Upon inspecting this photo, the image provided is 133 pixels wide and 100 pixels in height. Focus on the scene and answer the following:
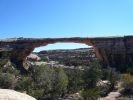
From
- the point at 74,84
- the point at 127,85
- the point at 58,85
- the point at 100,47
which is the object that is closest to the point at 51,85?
the point at 58,85

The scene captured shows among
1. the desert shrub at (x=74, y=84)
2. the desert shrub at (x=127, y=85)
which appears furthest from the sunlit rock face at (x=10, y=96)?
the desert shrub at (x=127, y=85)

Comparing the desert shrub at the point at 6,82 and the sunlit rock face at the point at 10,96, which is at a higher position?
the sunlit rock face at the point at 10,96

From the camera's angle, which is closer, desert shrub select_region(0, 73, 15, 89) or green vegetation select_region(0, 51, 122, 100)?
green vegetation select_region(0, 51, 122, 100)

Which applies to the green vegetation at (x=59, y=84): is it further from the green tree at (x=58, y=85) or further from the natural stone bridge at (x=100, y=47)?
the natural stone bridge at (x=100, y=47)

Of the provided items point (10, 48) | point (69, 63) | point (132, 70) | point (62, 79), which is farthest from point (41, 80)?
point (69, 63)

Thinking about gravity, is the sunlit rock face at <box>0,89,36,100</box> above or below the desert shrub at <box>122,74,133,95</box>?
above

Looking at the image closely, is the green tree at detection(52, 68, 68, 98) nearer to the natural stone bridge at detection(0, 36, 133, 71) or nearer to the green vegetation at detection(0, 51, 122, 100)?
the green vegetation at detection(0, 51, 122, 100)

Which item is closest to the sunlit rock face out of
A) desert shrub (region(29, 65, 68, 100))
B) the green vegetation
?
the green vegetation

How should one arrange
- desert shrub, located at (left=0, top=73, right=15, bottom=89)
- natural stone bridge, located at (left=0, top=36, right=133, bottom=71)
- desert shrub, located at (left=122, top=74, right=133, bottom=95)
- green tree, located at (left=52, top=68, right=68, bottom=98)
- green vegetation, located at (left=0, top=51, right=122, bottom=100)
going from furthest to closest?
natural stone bridge, located at (left=0, top=36, right=133, bottom=71)
desert shrub, located at (left=122, top=74, right=133, bottom=95)
desert shrub, located at (left=0, top=73, right=15, bottom=89)
green tree, located at (left=52, top=68, right=68, bottom=98)
green vegetation, located at (left=0, top=51, right=122, bottom=100)

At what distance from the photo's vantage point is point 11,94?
26.9ft

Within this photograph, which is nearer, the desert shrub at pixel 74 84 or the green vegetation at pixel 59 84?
the green vegetation at pixel 59 84

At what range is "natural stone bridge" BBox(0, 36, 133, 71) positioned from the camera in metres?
50.4

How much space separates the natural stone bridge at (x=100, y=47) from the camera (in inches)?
1984

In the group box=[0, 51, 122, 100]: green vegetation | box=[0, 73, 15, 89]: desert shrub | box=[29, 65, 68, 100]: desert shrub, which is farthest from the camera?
box=[0, 73, 15, 89]: desert shrub
